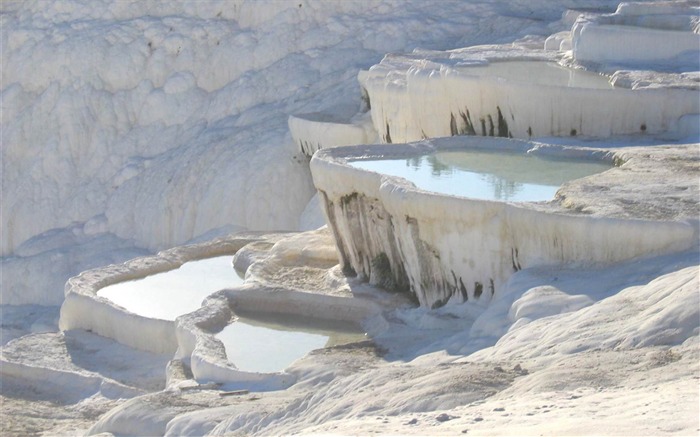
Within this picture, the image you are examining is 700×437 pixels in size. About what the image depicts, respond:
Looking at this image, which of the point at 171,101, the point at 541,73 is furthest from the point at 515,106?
the point at 171,101

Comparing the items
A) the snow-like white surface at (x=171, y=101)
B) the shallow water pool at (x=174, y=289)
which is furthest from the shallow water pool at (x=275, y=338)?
the snow-like white surface at (x=171, y=101)

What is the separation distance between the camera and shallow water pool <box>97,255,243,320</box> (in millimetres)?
11719

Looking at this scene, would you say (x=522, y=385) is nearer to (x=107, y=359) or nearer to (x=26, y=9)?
(x=107, y=359)

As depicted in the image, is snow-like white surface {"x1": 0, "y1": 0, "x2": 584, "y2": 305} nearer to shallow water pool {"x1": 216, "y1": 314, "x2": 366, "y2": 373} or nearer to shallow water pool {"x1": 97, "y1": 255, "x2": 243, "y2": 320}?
shallow water pool {"x1": 97, "y1": 255, "x2": 243, "y2": 320}

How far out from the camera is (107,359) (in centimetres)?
1127

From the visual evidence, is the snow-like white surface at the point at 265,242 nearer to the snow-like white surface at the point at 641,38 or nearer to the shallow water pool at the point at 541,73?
the snow-like white surface at the point at 641,38

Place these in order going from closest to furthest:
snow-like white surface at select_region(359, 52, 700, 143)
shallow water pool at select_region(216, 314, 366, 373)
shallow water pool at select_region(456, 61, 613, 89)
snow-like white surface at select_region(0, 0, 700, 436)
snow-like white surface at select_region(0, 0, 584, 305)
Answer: snow-like white surface at select_region(0, 0, 700, 436) < shallow water pool at select_region(216, 314, 366, 373) < snow-like white surface at select_region(359, 52, 700, 143) < shallow water pool at select_region(456, 61, 613, 89) < snow-like white surface at select_region(0, 0, 584, 305)

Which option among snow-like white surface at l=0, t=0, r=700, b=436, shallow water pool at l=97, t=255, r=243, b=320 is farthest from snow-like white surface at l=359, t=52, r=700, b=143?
shallow water pool at l=97, t=255, r=243, b=320

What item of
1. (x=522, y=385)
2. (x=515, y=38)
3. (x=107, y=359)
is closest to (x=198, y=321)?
(x=107, y=359)

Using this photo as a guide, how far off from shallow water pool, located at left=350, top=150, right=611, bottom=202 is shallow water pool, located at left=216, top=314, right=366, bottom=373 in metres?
1.26

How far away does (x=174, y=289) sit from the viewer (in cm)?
1230

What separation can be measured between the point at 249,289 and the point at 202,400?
2.51m

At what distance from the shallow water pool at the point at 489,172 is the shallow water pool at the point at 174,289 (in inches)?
79.6

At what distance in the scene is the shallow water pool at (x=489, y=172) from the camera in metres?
9.84
